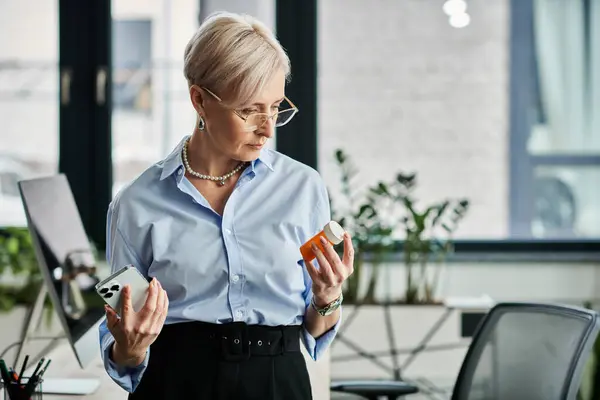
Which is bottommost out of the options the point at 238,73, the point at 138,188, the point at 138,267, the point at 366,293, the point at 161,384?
the point at 366,293

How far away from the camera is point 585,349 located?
220cm

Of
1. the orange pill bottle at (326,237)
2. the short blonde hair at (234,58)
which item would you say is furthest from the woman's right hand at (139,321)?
the short blonde hair at (234,58)

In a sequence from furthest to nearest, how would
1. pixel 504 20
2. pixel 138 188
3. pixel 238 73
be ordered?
1. pixel 504 20
2. pixel 138 188
3. pixel 238 73

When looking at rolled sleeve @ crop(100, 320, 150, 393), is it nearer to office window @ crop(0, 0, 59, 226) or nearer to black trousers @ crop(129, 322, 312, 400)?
black trousers @ crop(129, 322, 312, 400)

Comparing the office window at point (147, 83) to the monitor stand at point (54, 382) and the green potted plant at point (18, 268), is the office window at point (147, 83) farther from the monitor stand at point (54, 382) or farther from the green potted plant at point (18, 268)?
the monitor stand at point (54, 382)

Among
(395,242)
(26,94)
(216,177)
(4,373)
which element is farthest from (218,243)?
(26,94)

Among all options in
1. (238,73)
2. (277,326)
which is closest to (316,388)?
(277,326)

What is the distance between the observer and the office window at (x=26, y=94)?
451 centimetres

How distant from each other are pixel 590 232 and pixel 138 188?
341cm

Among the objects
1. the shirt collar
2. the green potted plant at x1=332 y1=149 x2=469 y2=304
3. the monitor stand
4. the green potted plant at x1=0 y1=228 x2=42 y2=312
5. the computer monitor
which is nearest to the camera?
the shirt collar

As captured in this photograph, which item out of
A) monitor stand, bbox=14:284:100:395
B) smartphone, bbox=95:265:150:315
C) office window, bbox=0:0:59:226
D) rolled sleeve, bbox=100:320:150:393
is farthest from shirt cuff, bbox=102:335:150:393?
office window, bbox=0:0:59:226

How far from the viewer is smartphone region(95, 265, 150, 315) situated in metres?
1.49

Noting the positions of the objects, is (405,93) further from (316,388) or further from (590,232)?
(316,388)

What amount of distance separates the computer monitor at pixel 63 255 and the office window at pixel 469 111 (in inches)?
88.6
